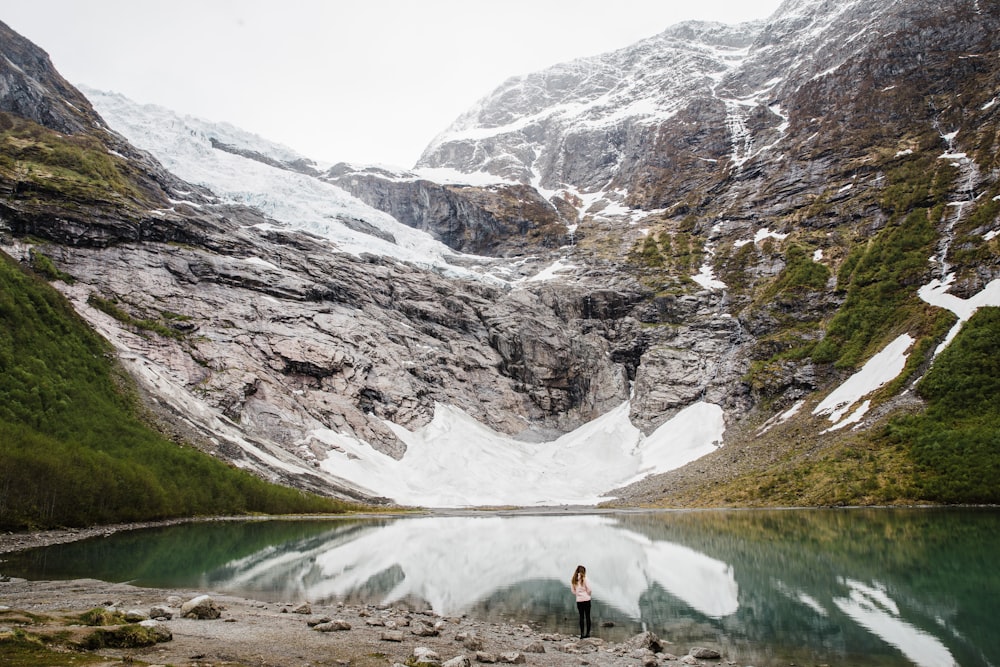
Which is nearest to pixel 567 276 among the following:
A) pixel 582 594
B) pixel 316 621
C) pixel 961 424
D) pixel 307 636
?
pixel 961 424

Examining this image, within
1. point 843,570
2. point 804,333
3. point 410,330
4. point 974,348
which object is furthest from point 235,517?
point 804,333

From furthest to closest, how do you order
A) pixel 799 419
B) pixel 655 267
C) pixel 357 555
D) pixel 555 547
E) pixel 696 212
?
pixel 696 212 → pixel 655 267 → pixel 799 419 → pixel 555 547 → pixel 357 555

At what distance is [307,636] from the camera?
14195mm

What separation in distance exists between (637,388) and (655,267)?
130 ft

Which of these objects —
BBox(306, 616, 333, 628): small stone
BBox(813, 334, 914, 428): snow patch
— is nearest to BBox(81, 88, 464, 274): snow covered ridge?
BBox(813, 334, 914, 428): snow patch

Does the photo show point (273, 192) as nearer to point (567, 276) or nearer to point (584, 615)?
point (567, 276)

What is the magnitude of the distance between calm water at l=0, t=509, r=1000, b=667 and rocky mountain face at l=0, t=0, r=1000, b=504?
35645mm

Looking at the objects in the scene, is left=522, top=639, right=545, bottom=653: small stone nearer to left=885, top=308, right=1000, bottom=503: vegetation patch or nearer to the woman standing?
the woman standing

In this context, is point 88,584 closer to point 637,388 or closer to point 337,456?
point 337,456

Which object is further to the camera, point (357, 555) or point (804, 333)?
point (804, 333)

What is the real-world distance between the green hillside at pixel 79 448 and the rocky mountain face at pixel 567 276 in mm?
7692

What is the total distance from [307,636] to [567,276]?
14695cm

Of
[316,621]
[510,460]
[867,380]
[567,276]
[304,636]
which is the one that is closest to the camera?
[304,636]

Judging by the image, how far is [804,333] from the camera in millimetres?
104438
